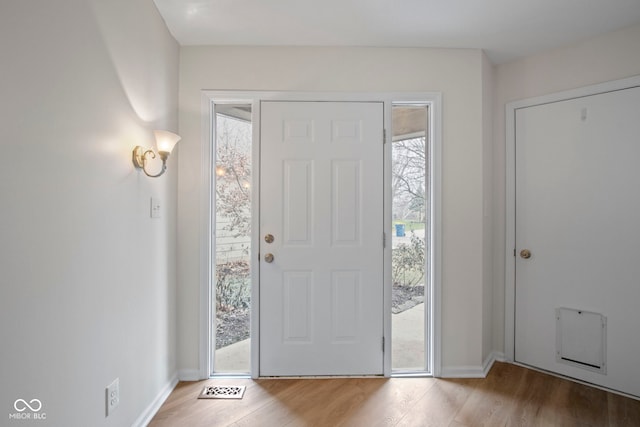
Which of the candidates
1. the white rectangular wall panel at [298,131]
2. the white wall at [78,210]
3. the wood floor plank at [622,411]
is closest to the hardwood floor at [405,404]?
the wood floor plank at [622,411]

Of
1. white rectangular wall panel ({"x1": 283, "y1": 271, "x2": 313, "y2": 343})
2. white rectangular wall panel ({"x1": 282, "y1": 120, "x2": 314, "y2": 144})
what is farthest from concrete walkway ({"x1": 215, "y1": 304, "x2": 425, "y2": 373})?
white rectangular wall panel ({"x1": 282, "y1": 120, "x2": 314, "y2": 144})

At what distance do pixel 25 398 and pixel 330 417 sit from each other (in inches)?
55.6

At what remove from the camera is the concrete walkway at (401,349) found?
224cm

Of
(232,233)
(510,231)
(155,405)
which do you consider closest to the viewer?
(155,405)

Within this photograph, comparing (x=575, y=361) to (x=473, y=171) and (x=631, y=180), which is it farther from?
(x=473, y=171)

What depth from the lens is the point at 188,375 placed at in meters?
2.14

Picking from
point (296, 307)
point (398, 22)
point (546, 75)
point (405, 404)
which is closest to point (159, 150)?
point (296, 307)

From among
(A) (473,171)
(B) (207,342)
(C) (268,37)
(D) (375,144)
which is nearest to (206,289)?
(B) (207,342)

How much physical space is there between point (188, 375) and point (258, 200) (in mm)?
1324

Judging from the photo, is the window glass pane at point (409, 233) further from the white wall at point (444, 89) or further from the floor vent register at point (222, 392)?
the floor vent register at point (222, 392)

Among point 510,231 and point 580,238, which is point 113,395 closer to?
point 510,231

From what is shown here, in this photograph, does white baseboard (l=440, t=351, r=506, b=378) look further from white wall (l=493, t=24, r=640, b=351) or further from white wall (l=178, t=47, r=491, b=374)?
white wall (l=493, t=24, r=640, b=351)

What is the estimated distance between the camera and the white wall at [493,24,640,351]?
6.56 ft

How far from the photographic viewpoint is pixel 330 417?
1.77 metres
